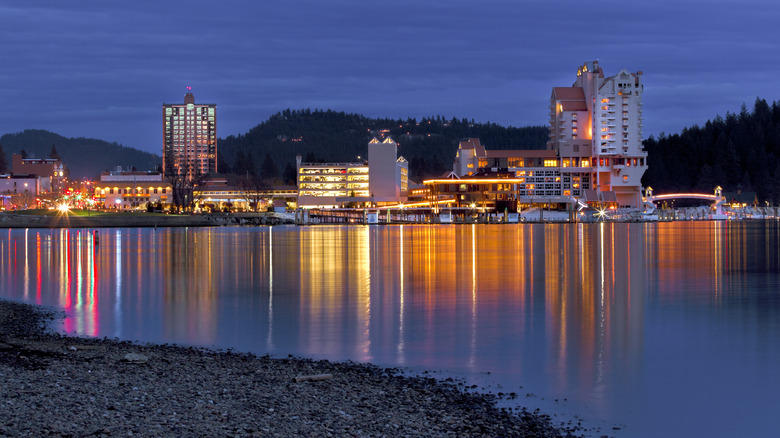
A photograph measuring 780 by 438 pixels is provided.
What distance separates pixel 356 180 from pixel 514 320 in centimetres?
16602

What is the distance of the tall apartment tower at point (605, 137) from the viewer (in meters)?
162

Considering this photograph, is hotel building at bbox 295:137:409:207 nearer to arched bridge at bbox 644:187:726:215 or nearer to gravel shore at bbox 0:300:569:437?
arched bridge at bbox 644:187:726:215

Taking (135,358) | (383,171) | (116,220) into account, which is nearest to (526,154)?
(383,171)

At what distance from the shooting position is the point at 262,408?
9.83m

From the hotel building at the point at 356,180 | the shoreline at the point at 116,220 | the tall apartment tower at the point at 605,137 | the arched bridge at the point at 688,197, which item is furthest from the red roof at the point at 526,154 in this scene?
the shoreline at the point at 116,220

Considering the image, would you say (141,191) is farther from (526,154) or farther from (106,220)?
(526,154)

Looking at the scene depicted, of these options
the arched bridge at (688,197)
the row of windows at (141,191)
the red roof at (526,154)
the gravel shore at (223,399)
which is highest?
the red roof at (526,154)

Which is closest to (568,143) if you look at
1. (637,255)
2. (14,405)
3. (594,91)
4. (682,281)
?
(594,91)

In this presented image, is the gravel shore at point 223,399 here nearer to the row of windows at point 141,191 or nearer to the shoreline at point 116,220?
the shoreline at point 116,220

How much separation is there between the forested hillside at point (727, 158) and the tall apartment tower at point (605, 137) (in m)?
17.4

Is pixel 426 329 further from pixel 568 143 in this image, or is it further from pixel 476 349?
pixel 568 143

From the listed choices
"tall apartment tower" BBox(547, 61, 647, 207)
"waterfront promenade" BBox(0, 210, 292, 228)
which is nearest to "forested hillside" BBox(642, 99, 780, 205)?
"tall apartment tower" BBox(547, 61, 647, 207)

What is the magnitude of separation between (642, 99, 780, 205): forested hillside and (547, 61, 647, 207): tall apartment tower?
684 inches

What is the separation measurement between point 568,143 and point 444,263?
132 m
